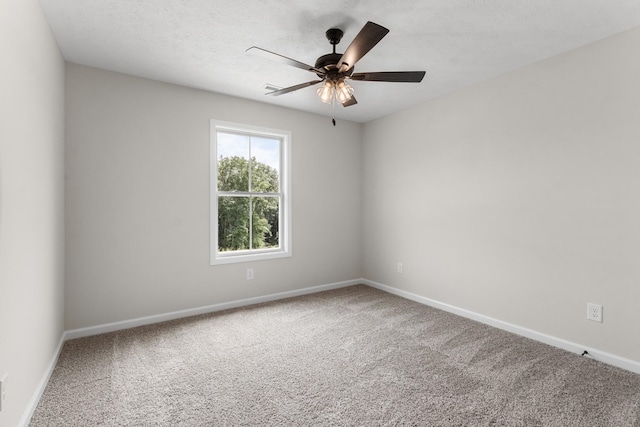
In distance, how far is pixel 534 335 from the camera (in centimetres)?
275

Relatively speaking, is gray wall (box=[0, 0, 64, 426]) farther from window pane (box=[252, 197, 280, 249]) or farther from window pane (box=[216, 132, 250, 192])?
window pane (box=[252, 197, 280, 249])

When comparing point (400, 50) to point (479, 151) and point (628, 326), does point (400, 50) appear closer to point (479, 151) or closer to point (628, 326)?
point (479, 151)

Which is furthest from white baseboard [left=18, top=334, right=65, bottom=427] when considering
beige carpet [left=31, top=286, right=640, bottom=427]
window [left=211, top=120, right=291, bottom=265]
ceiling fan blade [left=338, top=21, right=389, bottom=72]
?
ceiling fan blade [left=338, top=21, right=389, bottom=72]

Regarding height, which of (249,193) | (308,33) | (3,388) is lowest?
(3,388)

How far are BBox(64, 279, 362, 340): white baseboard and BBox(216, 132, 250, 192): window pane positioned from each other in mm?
1346

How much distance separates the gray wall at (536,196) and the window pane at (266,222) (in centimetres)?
164

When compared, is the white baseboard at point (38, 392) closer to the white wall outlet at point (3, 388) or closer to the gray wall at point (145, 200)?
the white wall outlet at point (3, 388)

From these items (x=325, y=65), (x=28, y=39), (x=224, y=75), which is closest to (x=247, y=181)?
(x=224, y=75)

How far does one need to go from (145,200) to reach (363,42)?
→ 8.26 ft

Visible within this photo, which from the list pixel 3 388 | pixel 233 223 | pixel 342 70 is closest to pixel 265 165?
pixel 233 223

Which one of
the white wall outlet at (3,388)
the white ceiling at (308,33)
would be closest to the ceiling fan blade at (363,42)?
the white ceiling at (308,33)

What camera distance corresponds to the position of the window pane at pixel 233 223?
12.0 ft

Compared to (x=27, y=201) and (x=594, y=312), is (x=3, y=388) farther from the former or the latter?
(x=594, y=312)

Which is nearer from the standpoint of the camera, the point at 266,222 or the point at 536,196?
the point at 536,196
